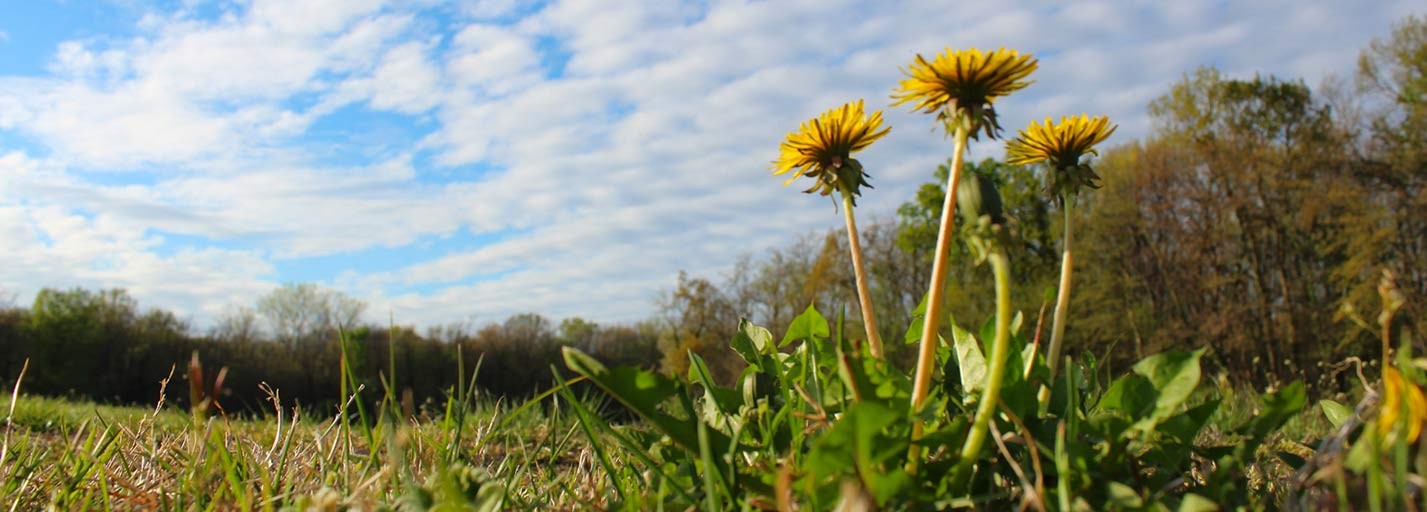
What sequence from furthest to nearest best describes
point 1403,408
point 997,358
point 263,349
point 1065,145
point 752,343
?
point 263,349 < point 752,343 < point 1065,145 < point 997,358 < point 1403,408

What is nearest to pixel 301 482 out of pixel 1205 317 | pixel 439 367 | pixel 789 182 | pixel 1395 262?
pixel 789 182

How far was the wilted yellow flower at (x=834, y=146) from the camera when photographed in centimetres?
111

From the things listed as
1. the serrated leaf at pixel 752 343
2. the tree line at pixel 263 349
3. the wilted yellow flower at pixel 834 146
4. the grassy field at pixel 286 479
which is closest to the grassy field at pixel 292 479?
the grassy field at pixel 286 479

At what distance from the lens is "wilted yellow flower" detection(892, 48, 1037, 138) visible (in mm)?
941

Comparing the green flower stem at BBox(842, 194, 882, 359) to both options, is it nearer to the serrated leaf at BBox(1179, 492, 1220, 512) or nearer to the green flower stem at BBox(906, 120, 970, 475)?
the green flower stem at BBox(906, 120, 970, 475)

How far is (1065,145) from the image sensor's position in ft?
3.71

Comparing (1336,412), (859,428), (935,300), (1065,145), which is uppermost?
(1065,145)

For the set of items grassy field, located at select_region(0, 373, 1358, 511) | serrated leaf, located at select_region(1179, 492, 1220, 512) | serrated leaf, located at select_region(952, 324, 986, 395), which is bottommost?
serrated leaf, located at select_region(1179, 492, 1220, 512)

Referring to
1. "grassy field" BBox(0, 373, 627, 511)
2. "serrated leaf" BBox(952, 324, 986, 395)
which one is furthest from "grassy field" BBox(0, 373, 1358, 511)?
"serrated leaf" BBox(952, 324, 986, 395)

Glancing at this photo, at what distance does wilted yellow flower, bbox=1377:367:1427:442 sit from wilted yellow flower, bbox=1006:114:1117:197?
17.2 inches

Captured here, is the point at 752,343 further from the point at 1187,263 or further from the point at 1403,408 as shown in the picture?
the point at 1187,263

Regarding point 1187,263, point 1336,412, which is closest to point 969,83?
point 1336,412

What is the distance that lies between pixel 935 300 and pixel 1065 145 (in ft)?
1.26

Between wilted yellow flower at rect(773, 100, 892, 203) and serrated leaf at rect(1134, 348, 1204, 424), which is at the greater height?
wilted yellow flower at rect(773, 100, 892, 203)
